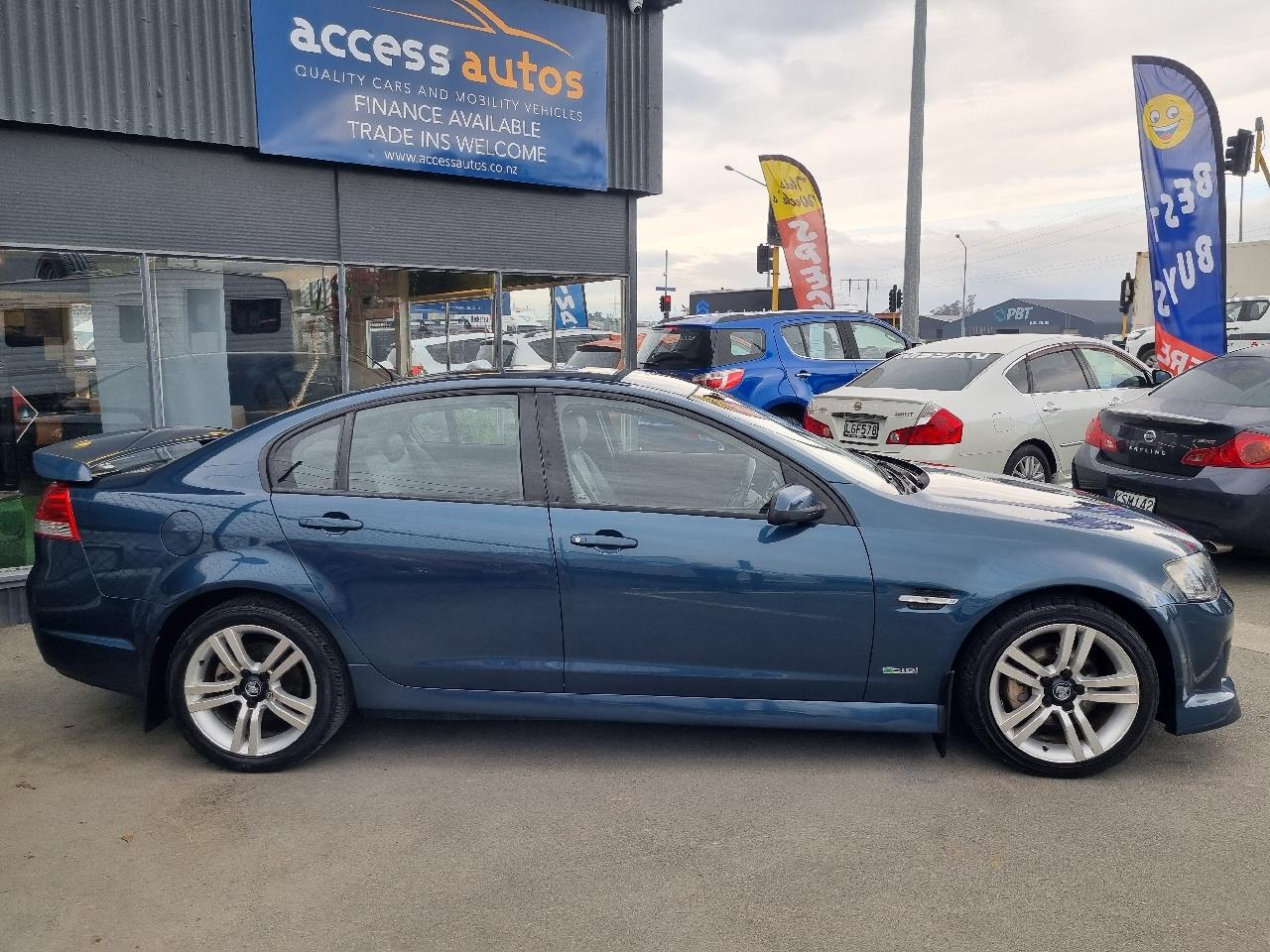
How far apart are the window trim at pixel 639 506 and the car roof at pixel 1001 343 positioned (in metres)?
5.59

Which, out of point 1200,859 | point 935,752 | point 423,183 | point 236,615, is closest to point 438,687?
point 236,615

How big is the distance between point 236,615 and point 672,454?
171 cm

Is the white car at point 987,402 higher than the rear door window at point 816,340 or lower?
lower

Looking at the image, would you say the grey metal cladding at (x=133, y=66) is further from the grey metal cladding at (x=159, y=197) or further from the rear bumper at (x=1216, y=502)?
the rear bumper at (x=1216, y=502)

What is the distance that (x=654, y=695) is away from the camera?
377 centimetres

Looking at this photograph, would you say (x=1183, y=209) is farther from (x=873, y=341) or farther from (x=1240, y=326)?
(x=1240, y=326)

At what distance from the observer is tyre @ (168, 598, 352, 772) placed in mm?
3826

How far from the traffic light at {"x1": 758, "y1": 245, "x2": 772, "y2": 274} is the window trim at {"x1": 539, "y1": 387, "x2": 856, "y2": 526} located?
20.6 meters

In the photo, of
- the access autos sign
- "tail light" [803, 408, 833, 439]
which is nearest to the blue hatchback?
"tail light" [803, 408, 833, 439]

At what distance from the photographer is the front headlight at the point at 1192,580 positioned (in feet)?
12.1

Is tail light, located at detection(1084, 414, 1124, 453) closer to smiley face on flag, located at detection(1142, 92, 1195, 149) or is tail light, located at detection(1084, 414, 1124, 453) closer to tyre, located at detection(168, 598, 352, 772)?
tyre, located at detection(168, 598, 352, 772)

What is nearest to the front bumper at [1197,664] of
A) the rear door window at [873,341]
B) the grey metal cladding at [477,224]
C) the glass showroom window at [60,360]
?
the glass showroom window at [60,360]

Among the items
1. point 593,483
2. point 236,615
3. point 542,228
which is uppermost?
point 542,228

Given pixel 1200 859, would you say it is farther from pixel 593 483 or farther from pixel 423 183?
pixel 423 183
